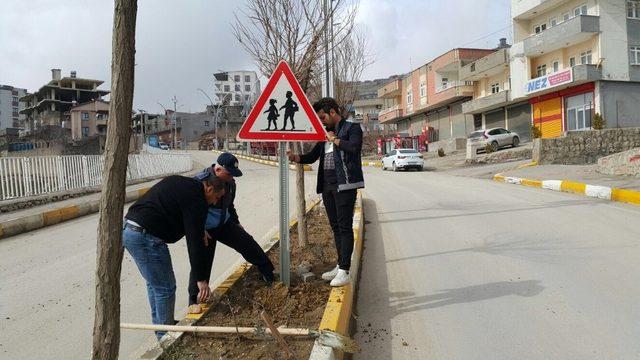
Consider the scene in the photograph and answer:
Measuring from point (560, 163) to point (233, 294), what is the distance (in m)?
20.3

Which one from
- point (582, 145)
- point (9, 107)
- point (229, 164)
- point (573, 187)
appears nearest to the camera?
point (229, 164)

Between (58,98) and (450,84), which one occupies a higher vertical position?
(58,98)

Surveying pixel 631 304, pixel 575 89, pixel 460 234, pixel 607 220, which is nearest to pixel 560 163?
pixel 575 89

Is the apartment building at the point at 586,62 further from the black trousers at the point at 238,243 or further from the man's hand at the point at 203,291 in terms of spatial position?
the man's hand at the point at 203,291

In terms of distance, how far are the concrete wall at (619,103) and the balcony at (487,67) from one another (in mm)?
8569

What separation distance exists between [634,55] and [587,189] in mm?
21242

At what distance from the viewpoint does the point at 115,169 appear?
7.11 ft

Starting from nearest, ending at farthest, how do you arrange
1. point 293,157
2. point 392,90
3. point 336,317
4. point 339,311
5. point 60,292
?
point 336,317
point 339,311
point 293,157
point 60,292
point 392,90

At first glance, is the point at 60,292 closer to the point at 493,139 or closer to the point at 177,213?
the point at 177,213

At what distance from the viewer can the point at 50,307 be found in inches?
195

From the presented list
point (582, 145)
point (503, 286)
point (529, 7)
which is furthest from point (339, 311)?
point (529, 7)

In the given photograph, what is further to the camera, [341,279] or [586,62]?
[586,62]

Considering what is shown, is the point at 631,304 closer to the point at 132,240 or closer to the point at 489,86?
the point at 132,240

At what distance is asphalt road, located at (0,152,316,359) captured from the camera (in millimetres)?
4023
